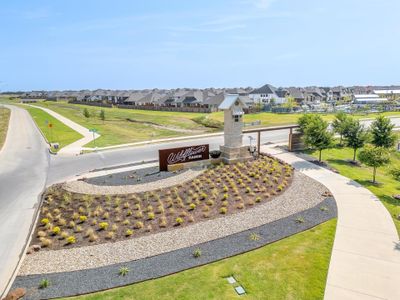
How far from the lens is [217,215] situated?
1384 centimetres

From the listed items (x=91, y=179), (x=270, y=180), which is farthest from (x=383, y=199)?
(x=91, y=179)

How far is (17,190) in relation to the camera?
17.8 m

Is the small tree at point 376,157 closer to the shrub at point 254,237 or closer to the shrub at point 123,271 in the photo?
the shrub at point 254,237

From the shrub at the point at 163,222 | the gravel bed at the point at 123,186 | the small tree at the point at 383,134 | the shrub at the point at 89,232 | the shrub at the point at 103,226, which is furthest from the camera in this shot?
the small tree at the point at 383,134

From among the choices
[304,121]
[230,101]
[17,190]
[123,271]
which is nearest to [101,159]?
[17,190]

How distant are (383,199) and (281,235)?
7852 mm

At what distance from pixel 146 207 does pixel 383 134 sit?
2269 cm

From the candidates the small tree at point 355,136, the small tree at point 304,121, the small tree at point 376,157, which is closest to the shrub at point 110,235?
the small tree at point 376,157

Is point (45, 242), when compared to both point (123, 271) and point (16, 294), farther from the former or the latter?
point (123, 271)

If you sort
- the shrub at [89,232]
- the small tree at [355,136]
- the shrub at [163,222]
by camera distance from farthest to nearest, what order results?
1. the small tree at [355,136]
2. the shrub at [163,222]
3. the shrub at [89,232]

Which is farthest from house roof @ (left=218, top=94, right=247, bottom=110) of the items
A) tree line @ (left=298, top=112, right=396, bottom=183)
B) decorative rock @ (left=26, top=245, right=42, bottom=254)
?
decorative rock @ (left=26, top=245, right=42, bottom=254)

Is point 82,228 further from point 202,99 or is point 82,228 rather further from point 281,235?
point 202,99

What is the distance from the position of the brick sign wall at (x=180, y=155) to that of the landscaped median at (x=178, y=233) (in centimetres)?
311

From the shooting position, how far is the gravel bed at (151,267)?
349 inches
